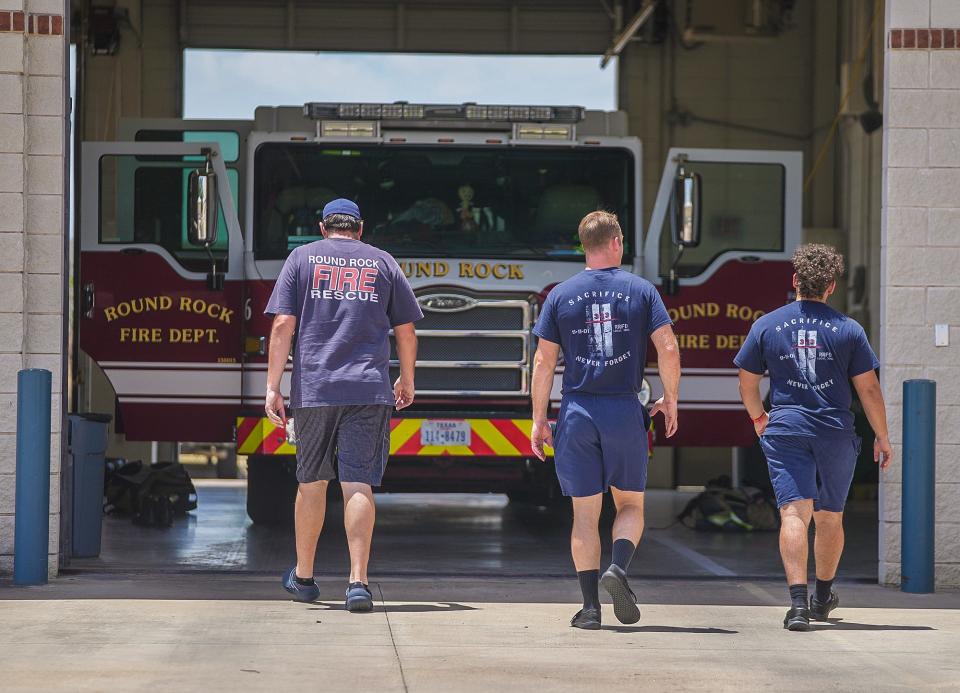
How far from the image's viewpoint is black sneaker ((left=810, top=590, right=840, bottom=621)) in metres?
7.33

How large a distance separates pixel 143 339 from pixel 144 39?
27.1 ft

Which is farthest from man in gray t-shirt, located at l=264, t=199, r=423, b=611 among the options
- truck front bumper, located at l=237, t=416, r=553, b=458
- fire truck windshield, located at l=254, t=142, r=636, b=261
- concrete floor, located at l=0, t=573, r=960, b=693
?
fire truck windshield, located at l=254, t=142, r=636, b=261

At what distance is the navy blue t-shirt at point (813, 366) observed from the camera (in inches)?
277

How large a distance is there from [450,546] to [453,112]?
3060 mm

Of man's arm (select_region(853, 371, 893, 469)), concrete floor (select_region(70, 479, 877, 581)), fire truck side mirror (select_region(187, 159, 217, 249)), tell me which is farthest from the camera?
fire truck side mirror (select_region(187, 159, 217, 249))

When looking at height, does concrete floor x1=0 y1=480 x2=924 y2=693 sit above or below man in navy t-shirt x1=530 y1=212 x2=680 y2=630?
below

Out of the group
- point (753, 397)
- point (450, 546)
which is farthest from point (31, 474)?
point (450, 546)

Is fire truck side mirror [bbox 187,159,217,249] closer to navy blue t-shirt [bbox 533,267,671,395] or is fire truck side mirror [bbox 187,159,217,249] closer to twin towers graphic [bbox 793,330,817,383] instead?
navy blue t-shirt [bbox 533,267,671,395]

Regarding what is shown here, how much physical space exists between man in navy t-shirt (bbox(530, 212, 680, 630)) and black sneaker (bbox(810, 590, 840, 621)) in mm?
995

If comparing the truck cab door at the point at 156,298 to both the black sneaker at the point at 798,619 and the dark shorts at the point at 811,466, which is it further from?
the black sneaker at the point at 798,619

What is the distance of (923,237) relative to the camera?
8.63 metres

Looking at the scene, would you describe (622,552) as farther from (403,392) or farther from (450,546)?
(450,546)

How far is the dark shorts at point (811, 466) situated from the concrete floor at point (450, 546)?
80.3 inches

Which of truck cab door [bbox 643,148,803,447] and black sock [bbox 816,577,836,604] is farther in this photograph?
truck cab door [bbox 643,148,803,447]
